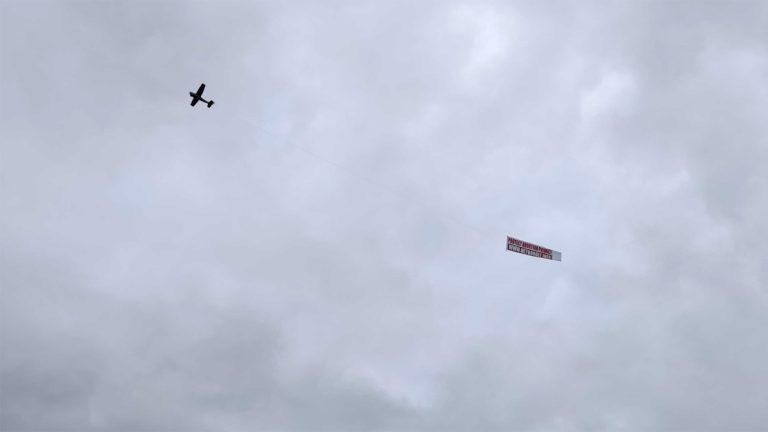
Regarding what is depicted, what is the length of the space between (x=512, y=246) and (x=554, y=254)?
54.1 ft

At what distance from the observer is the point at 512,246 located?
611ft

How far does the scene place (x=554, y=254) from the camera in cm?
19012
